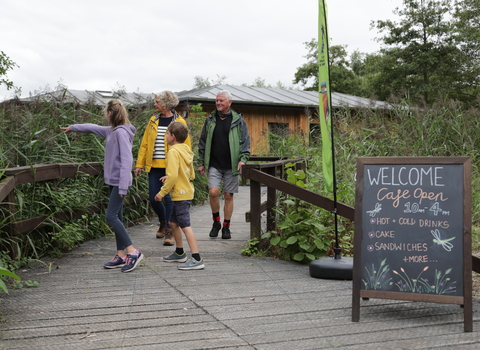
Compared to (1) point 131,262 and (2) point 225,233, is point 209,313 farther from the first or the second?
(2) point 225,233

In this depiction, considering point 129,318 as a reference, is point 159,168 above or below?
above

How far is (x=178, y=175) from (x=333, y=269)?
1.72m

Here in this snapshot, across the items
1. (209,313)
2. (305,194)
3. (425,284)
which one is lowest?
(209,313)

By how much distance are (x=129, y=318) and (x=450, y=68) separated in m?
32.1

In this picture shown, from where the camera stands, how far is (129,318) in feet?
11.4

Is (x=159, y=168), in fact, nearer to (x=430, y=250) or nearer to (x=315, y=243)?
(x=315, y=243)

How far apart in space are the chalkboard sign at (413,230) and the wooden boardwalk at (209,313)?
0.22 m

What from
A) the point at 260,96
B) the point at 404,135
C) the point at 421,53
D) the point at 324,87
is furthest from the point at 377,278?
the point at 421,53

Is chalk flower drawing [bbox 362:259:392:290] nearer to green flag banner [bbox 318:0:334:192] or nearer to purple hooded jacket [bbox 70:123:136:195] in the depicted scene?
green flag banner [bbox 318:0:334:192]

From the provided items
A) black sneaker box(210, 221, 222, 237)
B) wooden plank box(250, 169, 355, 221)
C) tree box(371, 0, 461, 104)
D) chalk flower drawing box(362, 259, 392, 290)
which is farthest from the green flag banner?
tree box(371, 0, 461, 104)

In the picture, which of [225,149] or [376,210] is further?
[225,149]

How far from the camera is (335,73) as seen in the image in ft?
160

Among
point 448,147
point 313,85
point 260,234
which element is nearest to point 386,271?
point 260,234

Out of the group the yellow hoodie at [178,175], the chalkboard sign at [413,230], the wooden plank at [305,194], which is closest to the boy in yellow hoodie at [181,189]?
the yellow hoodie at [178,175]
